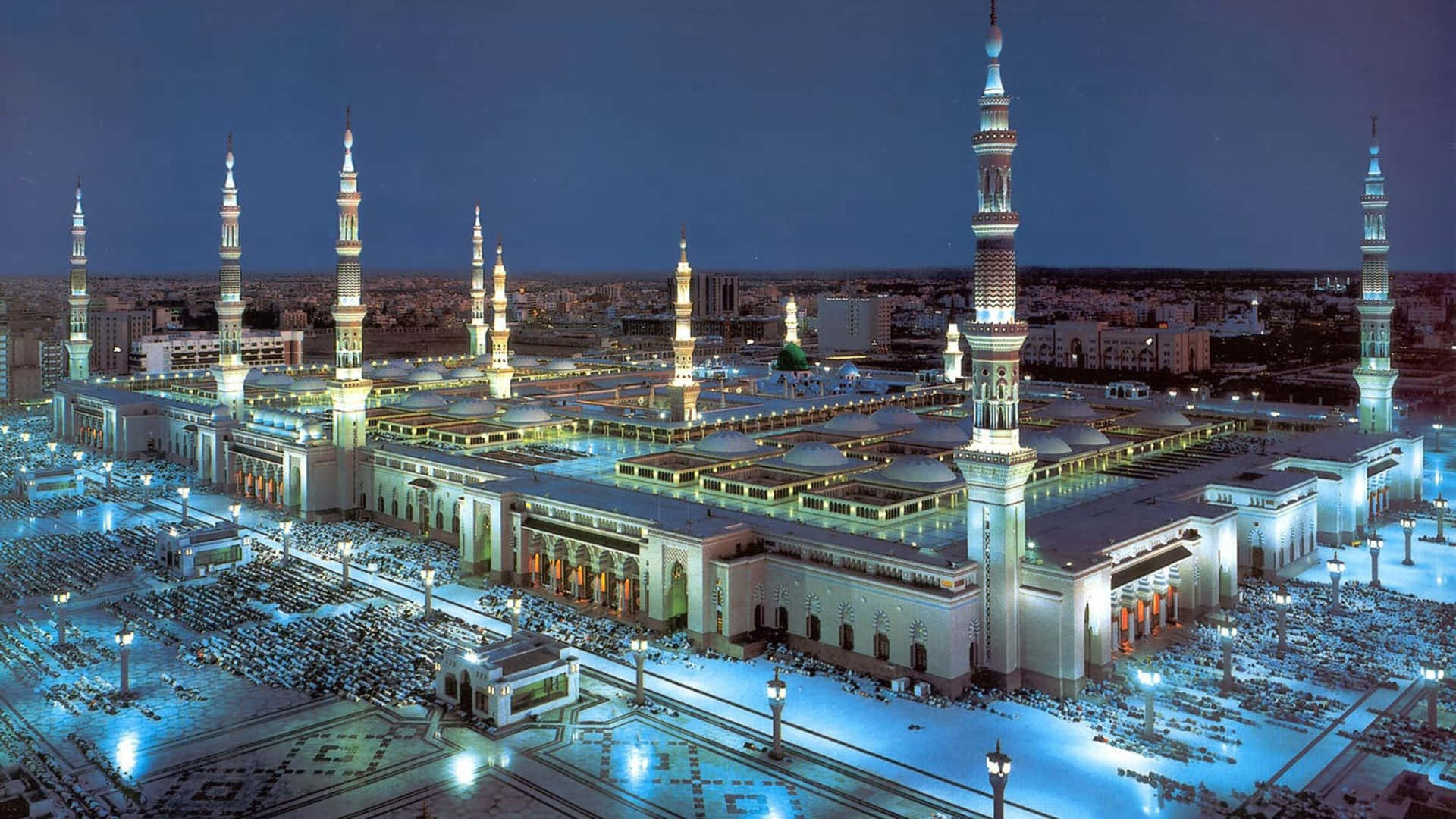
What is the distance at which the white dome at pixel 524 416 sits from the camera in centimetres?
5141

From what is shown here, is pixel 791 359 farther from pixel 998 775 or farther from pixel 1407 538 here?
pixel 998 775

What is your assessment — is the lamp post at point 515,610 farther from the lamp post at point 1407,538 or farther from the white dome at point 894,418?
the lamp post at point 1407,538

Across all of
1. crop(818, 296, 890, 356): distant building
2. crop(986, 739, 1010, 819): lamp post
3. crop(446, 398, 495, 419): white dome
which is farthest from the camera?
crop(818, 296, 890, 356): distant building

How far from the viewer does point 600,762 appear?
22766 mm

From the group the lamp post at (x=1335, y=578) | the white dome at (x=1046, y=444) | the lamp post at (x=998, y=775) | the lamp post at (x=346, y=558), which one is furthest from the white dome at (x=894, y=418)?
the lamp post at (x=998, y=775)

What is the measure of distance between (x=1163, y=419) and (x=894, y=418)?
40.9ft

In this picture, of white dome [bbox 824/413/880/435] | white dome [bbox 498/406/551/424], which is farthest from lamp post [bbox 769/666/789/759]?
white dome [bbox 498/406/551/424]

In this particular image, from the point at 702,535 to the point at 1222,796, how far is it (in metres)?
14.7

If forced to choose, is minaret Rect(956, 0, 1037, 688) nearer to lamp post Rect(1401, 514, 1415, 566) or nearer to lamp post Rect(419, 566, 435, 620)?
lamp post Rect(419, 566, 435, 620)

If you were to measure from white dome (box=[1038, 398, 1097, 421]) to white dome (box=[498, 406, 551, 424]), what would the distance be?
81.7 feet

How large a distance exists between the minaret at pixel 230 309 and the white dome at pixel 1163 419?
4497cm

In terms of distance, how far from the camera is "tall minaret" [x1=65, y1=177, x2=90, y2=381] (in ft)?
227

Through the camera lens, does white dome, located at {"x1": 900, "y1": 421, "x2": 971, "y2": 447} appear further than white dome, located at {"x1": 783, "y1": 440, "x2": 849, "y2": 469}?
Yes

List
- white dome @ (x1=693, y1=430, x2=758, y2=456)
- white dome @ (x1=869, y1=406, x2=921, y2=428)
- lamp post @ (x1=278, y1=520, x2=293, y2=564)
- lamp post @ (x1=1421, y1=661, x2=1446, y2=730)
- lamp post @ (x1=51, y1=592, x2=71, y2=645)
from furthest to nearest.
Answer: white dome @ (x1=869, y1=406, x2=921, y2=428), white dome @ (x1=693, y1=430, x2=758, y2=456), lamp post @ (x1=278, y1=520, x2=293, y2=564), lamp post @ (x1=51, y1=592, x2=71, y2=645), lamp post @ (x1=1421, y1=661, x2=1446, y2=730)
